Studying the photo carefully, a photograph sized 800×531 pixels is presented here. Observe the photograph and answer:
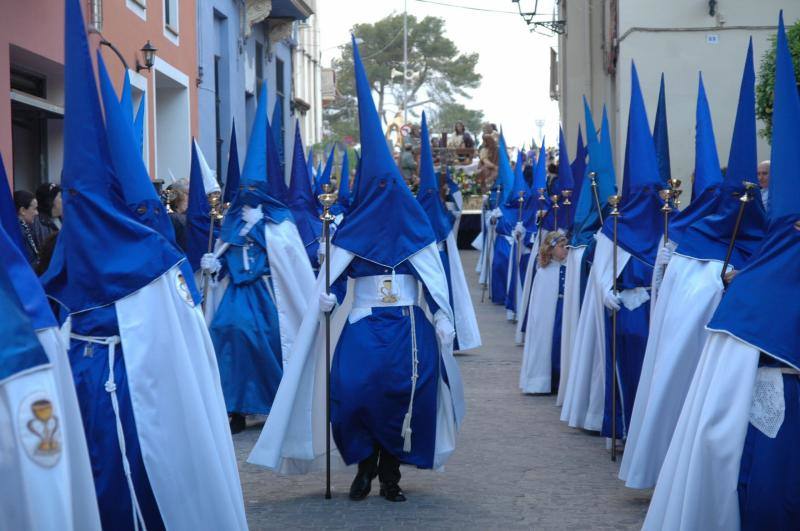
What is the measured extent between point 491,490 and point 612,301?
1.70 metres

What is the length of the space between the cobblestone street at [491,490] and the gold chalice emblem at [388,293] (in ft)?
3.98

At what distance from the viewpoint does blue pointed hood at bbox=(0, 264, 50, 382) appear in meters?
3.62

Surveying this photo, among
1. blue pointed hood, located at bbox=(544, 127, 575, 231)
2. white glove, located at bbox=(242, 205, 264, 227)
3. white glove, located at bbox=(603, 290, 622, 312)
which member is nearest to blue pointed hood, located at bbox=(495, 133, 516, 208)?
blue pointed hood, located at bbox=(544, 127, 575, 231)

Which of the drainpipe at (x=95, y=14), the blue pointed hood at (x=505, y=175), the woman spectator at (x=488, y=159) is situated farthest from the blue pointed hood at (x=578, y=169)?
the woman spectator at (x=488, y=159)

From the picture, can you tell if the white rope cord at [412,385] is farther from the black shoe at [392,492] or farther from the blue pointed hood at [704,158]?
the blue pointed hood at [704,158]

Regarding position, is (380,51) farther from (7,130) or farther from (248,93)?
(7,130)

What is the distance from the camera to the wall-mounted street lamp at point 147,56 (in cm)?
1792

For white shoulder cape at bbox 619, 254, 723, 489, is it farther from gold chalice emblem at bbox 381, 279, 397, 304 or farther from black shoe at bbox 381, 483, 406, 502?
gold chalice emblem at bbox 381, 279, 397, 304

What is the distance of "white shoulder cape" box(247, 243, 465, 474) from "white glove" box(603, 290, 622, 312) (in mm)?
1469

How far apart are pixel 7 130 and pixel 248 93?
15.6 meters

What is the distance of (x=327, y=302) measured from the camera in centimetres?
743

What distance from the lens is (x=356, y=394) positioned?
7.27 m

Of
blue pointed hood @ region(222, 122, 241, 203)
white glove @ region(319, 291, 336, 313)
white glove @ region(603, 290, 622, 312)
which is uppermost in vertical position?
blue pointed hood @ region(222, 122, 241, 203)

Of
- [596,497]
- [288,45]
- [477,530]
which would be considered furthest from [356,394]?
[288,45]
